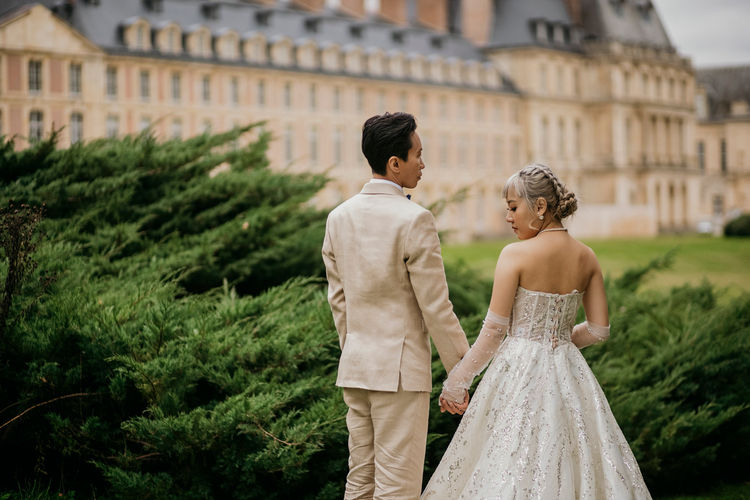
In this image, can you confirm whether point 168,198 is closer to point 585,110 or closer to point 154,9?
point 154,9

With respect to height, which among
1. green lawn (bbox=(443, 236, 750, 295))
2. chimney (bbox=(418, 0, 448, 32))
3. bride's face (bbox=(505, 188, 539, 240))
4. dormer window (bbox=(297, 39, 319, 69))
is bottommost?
green lawn (bbox=(443, 236, 750, 295))

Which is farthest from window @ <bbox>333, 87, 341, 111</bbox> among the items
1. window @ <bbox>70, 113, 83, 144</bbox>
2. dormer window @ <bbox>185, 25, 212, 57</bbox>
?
window @ <bbox>70, 113, 83, 144</bbox>

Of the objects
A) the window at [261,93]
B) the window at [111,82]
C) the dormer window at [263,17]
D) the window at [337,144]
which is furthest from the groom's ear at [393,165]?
the window at [337,144]

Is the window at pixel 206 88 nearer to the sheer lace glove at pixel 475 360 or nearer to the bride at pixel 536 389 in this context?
the bride at pixel 536 389

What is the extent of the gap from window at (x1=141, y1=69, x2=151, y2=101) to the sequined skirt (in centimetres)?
4620

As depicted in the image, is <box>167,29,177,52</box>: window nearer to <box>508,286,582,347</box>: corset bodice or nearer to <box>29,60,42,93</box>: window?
<box>29,60,42,93</box>: window

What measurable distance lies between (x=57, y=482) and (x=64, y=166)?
11.0 ft

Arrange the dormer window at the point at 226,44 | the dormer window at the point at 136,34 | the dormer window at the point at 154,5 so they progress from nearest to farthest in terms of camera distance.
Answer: the dormer window at the point at 136,34 → the dormer window at the point at 154,5 → the dormer window at the point at 226,44

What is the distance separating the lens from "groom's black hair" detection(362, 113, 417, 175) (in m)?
4.32

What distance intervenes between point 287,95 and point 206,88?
5.13 meters

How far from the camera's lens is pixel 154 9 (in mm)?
49219

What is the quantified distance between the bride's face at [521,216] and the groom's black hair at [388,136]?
0.61 meters

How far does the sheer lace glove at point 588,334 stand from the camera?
4.83 m

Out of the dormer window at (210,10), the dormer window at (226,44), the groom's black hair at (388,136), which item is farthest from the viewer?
the dormer window at (210,10)
